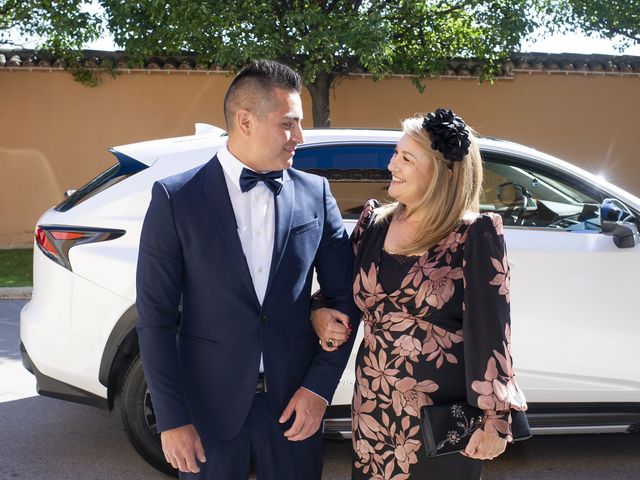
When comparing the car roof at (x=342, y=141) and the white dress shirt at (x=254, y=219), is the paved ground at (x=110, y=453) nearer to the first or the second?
the car roof at (x=342, y=141)

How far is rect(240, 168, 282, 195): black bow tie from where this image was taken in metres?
2.48

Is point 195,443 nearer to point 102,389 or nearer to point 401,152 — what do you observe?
point 401,152

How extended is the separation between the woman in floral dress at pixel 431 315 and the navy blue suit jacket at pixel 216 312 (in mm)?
148

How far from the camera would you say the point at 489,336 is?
2348mm

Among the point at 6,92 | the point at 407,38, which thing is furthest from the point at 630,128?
the point at 6,92

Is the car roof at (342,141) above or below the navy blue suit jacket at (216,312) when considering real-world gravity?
above

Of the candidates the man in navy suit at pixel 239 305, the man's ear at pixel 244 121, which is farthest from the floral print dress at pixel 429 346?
the man's ear at pixel 244 121

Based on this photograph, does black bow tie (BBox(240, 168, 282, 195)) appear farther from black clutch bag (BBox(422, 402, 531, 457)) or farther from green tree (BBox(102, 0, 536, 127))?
green tree (BBox(102, 0, 536, 127))

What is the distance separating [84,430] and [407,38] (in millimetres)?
8590

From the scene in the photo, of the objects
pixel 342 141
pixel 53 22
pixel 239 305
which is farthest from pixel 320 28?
pixel 239 305

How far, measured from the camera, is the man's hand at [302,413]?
8.15 ft

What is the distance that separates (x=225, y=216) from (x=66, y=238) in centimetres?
203

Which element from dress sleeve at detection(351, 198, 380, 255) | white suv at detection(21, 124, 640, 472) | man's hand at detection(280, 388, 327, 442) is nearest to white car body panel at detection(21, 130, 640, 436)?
white suv at detection(21, 124, 640, 472)

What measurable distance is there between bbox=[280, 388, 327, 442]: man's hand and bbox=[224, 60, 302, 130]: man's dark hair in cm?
84
